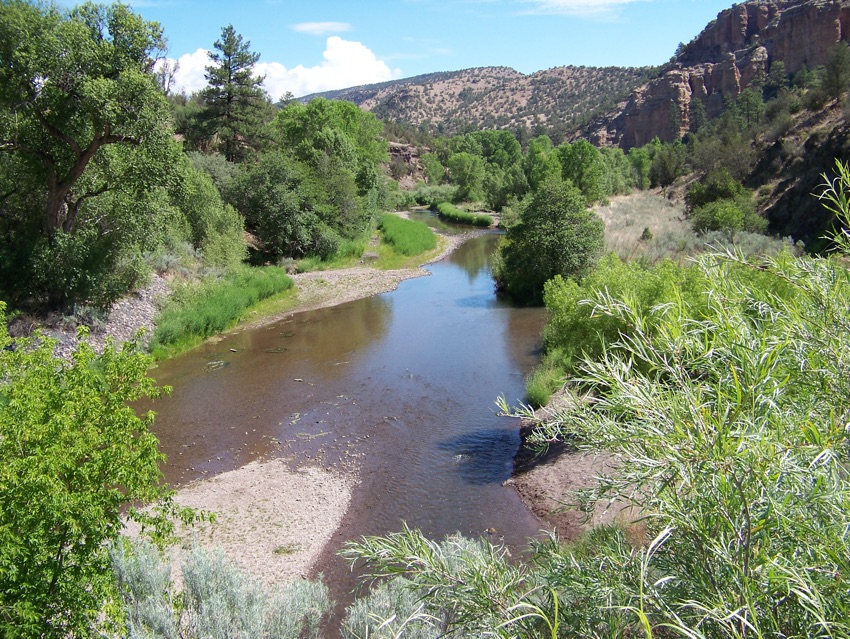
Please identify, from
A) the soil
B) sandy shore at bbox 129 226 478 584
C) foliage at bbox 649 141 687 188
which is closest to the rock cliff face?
foliage at bbox 649 141 687 188

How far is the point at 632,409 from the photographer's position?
3.78m

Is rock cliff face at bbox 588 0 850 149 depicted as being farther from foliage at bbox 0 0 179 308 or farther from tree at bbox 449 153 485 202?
foliage at bbox 0 0 179 308

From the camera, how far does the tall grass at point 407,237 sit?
148 ft

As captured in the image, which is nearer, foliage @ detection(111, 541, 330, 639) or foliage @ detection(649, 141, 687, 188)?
foliage @ detection(111, 541, 330, 639)

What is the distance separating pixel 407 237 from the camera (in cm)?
4697

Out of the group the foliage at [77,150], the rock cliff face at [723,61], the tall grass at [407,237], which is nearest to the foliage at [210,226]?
the foliage at [77,150]

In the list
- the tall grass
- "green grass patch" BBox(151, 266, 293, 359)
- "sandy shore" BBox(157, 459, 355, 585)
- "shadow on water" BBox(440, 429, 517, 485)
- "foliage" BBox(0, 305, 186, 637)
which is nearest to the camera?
"foliage" BBox(0, 305, 186, 637)

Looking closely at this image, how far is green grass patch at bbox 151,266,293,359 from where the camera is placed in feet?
76.3

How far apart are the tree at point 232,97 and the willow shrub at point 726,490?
46.6m

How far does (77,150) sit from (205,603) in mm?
18429

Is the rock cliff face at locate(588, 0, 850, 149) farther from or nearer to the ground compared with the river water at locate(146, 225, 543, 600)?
farther from the ground

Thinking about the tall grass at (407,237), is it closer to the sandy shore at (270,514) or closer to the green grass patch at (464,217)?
the green grass patch at (464,217)

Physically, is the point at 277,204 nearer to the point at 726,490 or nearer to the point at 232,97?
the point at 232,97

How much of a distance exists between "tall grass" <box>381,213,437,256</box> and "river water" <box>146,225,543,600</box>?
54.4ft
